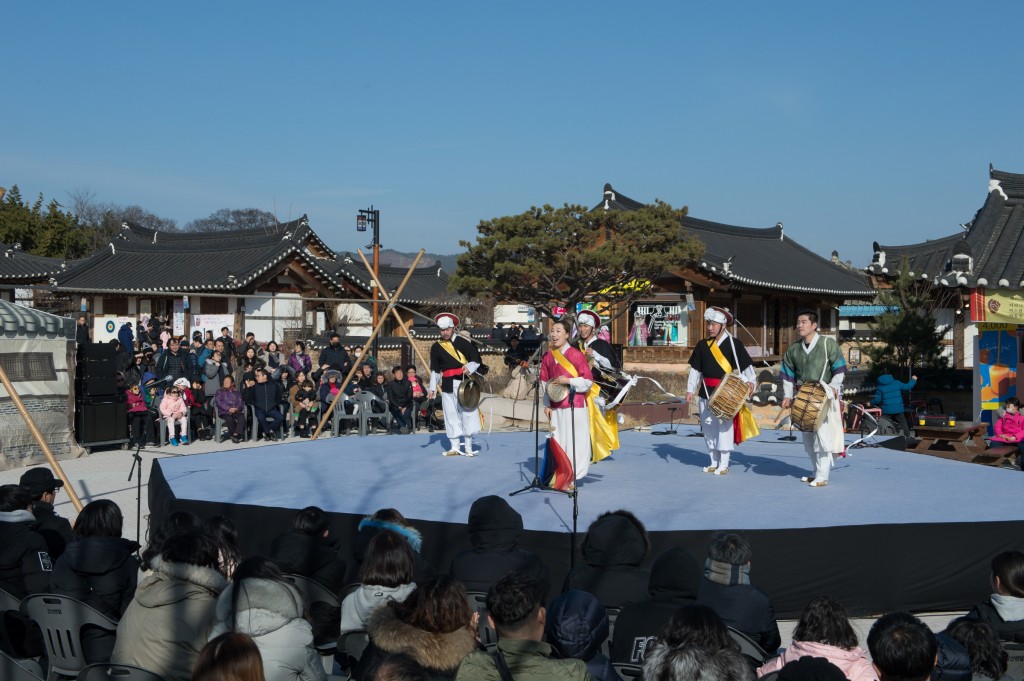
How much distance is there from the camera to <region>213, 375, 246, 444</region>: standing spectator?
45.8 feet

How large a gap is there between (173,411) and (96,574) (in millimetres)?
10001

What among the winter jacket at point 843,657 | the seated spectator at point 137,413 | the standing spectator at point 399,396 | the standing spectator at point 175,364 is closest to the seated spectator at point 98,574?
the winter jacket at point 843,657

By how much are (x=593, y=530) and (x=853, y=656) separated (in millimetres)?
1261

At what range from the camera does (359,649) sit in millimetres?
3695

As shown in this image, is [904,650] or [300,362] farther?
[300,362]

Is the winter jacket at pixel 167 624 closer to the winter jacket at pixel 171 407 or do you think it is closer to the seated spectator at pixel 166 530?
the seated spectator at pixel 166 530

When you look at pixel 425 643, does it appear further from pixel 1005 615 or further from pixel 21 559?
pixel 21 559

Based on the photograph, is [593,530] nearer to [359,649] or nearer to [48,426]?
[359,649]

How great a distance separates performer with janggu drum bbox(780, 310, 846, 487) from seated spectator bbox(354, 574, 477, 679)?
215 inches

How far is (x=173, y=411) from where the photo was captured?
1369 cm

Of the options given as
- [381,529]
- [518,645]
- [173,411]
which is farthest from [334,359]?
[518,645]

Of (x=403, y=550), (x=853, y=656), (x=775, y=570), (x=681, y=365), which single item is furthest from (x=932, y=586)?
(x=681, y=365)

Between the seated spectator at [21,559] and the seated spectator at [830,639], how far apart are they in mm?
3631

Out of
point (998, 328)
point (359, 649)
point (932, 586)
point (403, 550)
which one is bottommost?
point (932, 586)
